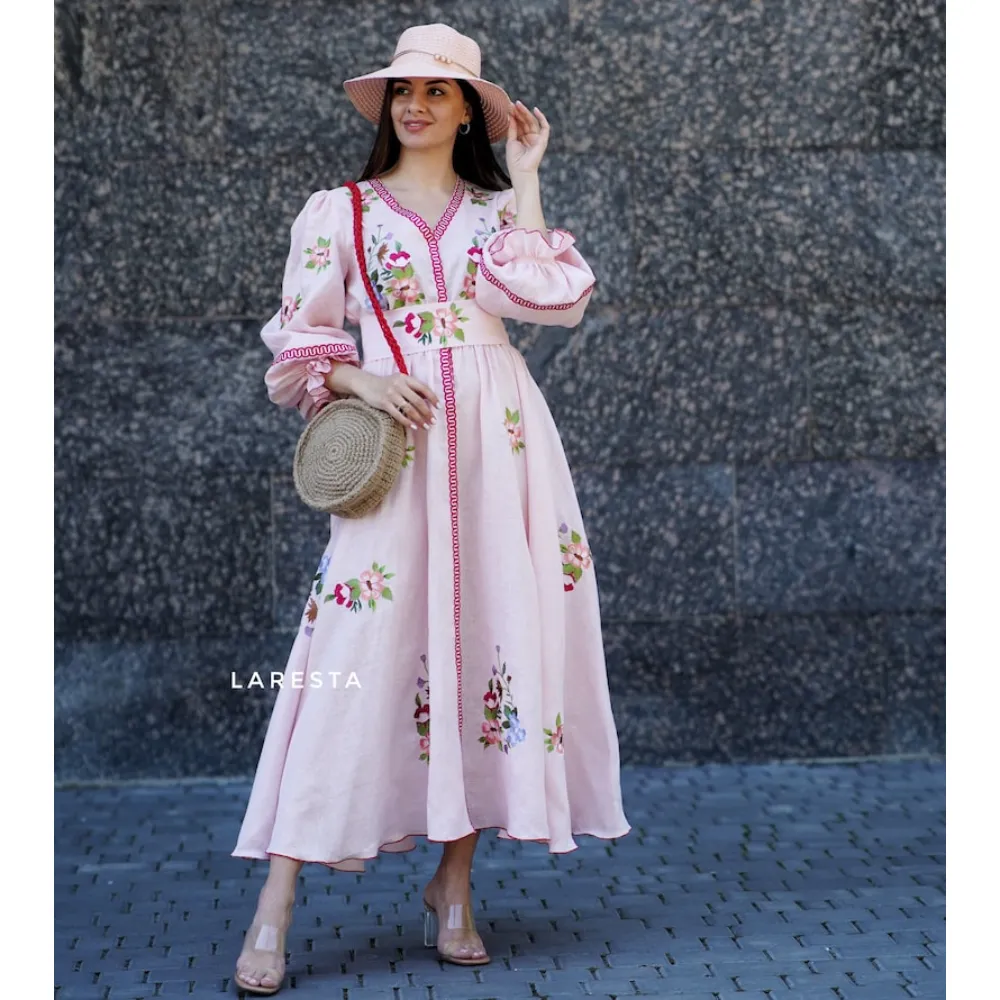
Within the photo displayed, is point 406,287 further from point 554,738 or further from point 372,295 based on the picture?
point 554,738

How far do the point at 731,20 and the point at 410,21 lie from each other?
114 centimetres

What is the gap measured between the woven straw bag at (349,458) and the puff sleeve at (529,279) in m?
0.38

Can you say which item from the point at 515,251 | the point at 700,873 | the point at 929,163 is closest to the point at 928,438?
the point at 929,163

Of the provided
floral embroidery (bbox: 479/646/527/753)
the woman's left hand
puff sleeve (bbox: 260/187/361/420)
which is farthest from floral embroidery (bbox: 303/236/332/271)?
floral embroidery (bbox: 479/646/527/753)

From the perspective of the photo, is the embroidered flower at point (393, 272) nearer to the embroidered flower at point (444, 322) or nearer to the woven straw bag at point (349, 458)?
the embroidered flower at point (444, 322)

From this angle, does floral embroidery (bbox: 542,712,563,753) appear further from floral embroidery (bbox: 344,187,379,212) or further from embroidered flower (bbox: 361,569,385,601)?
floral embroidery (bbox: 344,187,379,212)

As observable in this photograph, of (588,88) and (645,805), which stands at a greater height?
(588,88)

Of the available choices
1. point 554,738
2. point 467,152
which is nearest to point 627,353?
point 467,152

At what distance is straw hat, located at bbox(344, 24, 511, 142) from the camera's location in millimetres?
3977

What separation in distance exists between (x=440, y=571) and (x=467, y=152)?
3.49ft

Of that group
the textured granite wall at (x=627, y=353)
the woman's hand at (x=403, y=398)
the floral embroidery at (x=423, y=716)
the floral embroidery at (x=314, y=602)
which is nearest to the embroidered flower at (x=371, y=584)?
the floral embroidery at (x=314, y=602)

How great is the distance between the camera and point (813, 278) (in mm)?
6133

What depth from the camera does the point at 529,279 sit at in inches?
152

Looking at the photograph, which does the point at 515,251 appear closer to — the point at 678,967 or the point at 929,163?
the point at 678,967
